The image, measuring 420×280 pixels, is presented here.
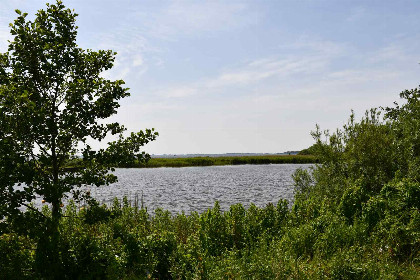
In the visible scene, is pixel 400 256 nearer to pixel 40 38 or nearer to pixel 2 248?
pixel 2 248

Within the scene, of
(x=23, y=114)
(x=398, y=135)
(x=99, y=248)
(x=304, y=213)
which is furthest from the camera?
(x=398, y=135)

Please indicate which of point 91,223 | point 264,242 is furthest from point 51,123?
point 264,242

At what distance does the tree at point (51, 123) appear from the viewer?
5648 millimetres

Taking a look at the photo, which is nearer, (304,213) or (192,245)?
(192,245)

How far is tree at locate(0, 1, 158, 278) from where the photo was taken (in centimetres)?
565

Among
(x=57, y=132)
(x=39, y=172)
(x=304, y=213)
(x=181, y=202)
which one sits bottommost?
(x=181, y=202)

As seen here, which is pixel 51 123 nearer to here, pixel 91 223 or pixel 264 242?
pixel 91 223

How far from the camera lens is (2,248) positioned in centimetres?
590

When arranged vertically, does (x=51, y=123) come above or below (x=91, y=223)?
above

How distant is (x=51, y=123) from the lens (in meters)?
5.91

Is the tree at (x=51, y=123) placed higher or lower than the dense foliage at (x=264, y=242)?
higher

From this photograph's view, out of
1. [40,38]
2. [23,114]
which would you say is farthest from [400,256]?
[40,38]

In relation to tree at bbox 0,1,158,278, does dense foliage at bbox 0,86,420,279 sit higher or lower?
lower

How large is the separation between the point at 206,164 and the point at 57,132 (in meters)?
71.1
